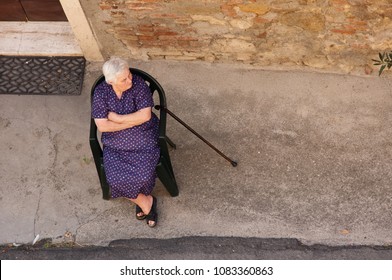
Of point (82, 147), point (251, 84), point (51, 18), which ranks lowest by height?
point (82, 147)

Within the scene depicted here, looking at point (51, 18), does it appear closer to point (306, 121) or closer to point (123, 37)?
point (123, 37)

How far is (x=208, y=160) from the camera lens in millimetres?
4645

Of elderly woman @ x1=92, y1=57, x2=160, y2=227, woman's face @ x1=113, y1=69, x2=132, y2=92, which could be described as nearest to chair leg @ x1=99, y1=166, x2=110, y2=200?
elderly woman @ x1=92, y1=57, x2=160, y2=227

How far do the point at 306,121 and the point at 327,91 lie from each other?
42 centimetres

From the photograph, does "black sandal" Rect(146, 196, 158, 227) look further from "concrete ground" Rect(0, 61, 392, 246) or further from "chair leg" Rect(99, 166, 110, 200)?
"chair leg" Rect(99, 166, 110, 200)

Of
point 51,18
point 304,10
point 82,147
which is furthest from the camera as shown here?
point 51,18

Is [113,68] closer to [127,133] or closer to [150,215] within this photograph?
[127,133]

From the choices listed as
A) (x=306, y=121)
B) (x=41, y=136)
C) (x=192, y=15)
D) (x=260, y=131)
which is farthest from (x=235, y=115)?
(x=41, y=136)

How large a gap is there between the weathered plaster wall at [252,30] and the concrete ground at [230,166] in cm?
17

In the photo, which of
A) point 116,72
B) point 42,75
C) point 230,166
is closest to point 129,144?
point 116,72

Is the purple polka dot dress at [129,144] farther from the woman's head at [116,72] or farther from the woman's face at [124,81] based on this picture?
the woman's head at [116,72]

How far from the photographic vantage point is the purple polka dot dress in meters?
3.88

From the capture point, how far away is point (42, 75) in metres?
5.28
